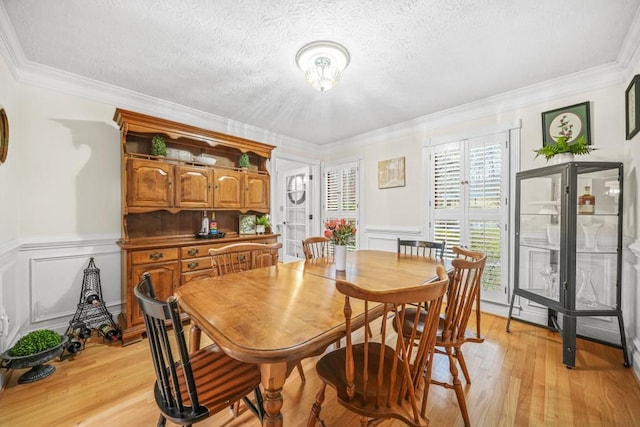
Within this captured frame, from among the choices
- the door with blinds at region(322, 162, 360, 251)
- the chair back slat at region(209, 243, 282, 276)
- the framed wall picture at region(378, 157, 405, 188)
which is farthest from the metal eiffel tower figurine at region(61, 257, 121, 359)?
the framed wall picture at region(378, 157, 405, 188)

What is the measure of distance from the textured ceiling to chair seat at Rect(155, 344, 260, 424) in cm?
206

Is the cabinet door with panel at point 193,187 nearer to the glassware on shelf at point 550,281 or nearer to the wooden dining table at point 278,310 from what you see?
the wooden dining table at point 278,310

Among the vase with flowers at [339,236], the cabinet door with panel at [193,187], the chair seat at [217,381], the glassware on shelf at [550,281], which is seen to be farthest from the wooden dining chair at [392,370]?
the cabinet door with panel at [193,187]

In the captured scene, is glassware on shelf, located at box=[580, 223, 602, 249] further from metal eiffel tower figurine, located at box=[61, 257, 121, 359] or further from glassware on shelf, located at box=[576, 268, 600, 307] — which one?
metal eiffel tower figurine, located at box=[61, 257, 121, 359]

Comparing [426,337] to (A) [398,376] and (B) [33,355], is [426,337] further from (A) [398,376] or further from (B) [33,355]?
(B) [33,355]

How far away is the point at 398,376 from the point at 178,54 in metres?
2.70

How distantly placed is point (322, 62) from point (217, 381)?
2189mm

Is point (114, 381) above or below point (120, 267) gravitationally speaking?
below

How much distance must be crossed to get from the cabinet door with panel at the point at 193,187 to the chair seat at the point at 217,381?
6.48ft

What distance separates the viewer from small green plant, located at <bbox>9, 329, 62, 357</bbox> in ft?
6.13

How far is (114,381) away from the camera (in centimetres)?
189

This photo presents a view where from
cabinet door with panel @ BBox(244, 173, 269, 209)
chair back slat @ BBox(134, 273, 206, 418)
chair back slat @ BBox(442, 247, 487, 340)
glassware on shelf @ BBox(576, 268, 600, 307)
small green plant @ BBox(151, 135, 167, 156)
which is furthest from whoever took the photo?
cabinet door with panel @ BBox(244, 173, 269, 209)

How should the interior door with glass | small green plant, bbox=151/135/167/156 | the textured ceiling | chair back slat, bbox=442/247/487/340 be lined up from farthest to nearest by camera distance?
1. the interior door with glass
2. small green plant, bbox=151/135/167/156
3. the textured ceiling
4. chair back slat, bbox=442/247/487/340

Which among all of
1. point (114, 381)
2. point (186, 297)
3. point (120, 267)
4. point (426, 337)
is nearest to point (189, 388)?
point (186, 297)
